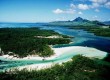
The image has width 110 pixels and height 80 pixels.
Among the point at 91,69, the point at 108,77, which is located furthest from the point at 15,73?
the point at 108,77

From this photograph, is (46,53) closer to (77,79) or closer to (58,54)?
(58,54)

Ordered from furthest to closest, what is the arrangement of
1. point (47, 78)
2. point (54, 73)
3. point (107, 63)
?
point (107, 63) < point (54, 73) < point (47, 78)

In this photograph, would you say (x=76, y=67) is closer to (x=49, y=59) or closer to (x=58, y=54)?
(x=49, y=59)

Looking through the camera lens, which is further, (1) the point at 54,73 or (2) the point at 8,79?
(1) the point at 54,73

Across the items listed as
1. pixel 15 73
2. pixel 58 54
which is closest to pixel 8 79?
pixel 15 73

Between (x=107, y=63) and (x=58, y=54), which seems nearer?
(x=107, y=63)

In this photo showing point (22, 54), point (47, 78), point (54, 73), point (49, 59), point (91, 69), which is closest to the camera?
point (47, 78)
